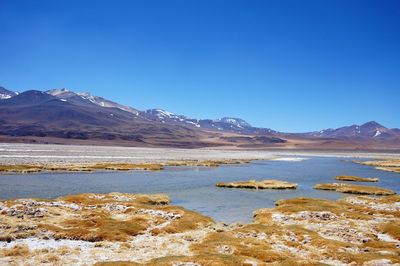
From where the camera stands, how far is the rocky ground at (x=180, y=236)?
2314 centimetres

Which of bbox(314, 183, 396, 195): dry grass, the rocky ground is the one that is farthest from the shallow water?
the rocky ground

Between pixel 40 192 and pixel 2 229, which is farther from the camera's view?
pixel 40 192

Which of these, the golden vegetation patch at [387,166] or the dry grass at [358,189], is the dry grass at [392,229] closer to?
the dry grass at [358,189]

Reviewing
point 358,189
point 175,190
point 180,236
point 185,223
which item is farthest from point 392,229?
point 175,190

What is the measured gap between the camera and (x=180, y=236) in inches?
1170

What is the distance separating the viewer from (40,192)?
52469 millimetres

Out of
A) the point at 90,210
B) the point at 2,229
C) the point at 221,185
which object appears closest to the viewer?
the point at 2,229

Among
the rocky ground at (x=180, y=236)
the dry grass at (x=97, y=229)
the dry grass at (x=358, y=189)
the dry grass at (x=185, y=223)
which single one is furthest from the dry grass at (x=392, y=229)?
the dry grass at (x=358, y=189)

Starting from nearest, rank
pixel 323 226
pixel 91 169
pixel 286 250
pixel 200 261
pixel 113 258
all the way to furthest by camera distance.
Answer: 1. pixel 200 261
2. pixel 113 258
3. pixel 286 250
4. pixel 323 226
5. pixel 91 169

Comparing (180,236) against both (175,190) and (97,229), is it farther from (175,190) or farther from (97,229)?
(175,190)

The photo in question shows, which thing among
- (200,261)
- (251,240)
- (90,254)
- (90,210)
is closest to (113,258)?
(90,254)

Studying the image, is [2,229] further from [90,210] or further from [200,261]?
[200,261]

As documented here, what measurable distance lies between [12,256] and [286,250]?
17829mm

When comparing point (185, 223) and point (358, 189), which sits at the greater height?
point (358, 189)
